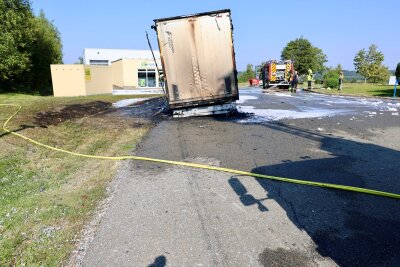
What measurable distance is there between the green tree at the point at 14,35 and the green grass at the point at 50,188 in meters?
16.4

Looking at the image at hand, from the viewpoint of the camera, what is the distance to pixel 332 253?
3.26 m

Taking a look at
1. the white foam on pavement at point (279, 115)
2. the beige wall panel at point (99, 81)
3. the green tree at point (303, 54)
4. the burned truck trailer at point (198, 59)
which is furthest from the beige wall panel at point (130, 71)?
the burned truck trailer at point (198, 59)

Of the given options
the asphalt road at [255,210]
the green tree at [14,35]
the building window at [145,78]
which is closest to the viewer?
the asphalt road at [255,210]

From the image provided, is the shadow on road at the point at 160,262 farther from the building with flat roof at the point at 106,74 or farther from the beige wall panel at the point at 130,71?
the beige wall panel at the point at 130,71

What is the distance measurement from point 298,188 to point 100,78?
26903 mm

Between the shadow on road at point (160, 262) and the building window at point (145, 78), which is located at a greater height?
the building window at point (145, 78)

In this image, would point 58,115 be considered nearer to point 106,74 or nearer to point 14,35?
point 14,35

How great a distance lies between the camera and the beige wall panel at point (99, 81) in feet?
91.7

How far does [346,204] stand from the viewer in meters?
4.37

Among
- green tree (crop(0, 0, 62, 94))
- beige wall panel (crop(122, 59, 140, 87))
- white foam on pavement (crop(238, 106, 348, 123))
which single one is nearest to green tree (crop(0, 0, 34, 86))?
green tree (crop(0, 0, 62, 94))

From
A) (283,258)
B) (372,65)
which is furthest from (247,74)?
(283,258)

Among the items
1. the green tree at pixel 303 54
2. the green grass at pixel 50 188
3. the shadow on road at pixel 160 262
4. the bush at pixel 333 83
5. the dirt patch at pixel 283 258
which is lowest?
the dirt patch at pixel 283 258

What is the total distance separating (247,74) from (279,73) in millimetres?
38797

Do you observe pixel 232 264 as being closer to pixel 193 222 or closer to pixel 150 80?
pixel 193 222
